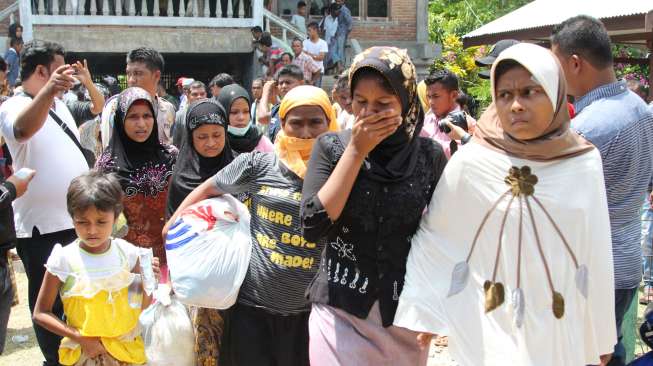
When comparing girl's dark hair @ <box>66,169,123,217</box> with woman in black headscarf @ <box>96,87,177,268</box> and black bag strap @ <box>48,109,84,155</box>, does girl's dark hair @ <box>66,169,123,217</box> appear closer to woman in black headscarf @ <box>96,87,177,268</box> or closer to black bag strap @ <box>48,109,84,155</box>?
woman in black headscarf @ <box>96,87,177,268</box>

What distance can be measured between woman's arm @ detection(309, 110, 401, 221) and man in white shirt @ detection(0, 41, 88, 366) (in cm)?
200

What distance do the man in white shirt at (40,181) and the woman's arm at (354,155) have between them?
200cm

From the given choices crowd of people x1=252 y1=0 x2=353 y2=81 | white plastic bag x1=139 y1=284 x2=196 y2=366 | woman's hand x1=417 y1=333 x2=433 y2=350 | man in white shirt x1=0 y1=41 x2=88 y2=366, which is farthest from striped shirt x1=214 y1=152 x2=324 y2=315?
crowd of people x1=252 y1=0 x2=353 y2=81

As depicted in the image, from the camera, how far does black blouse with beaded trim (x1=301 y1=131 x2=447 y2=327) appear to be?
7.66ft

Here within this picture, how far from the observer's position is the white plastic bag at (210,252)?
3.00 meters

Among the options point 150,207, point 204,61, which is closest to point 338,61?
point 204,61

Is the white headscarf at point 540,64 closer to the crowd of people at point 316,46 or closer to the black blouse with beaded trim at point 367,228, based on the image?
the black blouse with beaded trim at point 367,228

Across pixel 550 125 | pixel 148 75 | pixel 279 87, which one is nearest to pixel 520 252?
pixel 550 125

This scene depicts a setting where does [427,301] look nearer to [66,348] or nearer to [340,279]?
[340,279]

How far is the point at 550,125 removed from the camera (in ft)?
7.57

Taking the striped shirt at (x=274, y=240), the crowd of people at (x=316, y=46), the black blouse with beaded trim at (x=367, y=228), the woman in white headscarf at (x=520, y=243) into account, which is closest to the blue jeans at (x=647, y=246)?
the woman in white headscarf at (x=520, y=243)

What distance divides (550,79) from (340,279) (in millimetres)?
961

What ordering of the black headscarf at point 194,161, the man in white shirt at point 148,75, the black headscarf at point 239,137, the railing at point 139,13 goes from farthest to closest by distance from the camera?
the railing at point 139,13
the man in white shirt at point 148,75
the black headscarf at point 239,137
the black headscarf at point 194,161

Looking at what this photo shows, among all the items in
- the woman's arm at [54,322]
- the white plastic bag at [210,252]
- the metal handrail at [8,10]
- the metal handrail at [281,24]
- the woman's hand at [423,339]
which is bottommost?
the woman's arm at [54,322]
